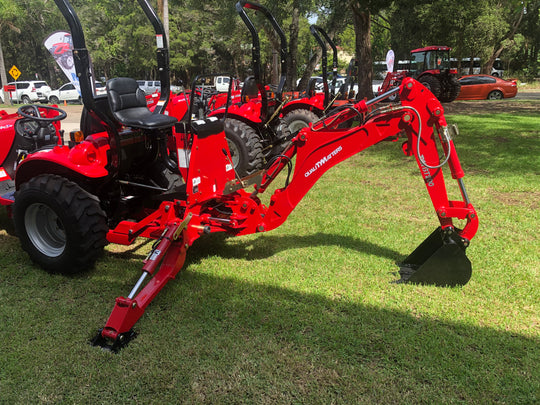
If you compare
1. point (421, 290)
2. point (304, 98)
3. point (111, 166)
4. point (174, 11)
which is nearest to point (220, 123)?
point (111, 166)

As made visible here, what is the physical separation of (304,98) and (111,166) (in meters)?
6.33

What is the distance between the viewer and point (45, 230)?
13.4 feet

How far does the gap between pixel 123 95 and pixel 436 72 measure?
1791 cm

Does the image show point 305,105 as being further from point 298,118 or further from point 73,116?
point 73,116

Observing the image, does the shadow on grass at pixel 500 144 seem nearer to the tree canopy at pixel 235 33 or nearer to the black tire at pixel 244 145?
the black tire at pixel 244 145

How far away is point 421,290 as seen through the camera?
11.6 ft

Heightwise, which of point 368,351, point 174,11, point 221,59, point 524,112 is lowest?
point 368,351

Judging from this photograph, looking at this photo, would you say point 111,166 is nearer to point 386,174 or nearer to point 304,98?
point 386,174

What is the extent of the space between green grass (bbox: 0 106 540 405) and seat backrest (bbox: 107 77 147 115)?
5.06 ft

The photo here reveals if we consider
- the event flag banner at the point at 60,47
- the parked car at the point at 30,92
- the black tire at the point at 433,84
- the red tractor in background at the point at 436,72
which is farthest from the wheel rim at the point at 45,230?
the parked car at the point at 30,92

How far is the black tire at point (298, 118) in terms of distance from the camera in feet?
29.9

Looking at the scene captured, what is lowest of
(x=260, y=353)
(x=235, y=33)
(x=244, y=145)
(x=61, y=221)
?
(x=260, y=353)

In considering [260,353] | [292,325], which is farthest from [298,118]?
[260,353]

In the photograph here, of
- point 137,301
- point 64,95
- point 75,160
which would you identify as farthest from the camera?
point 64,95
